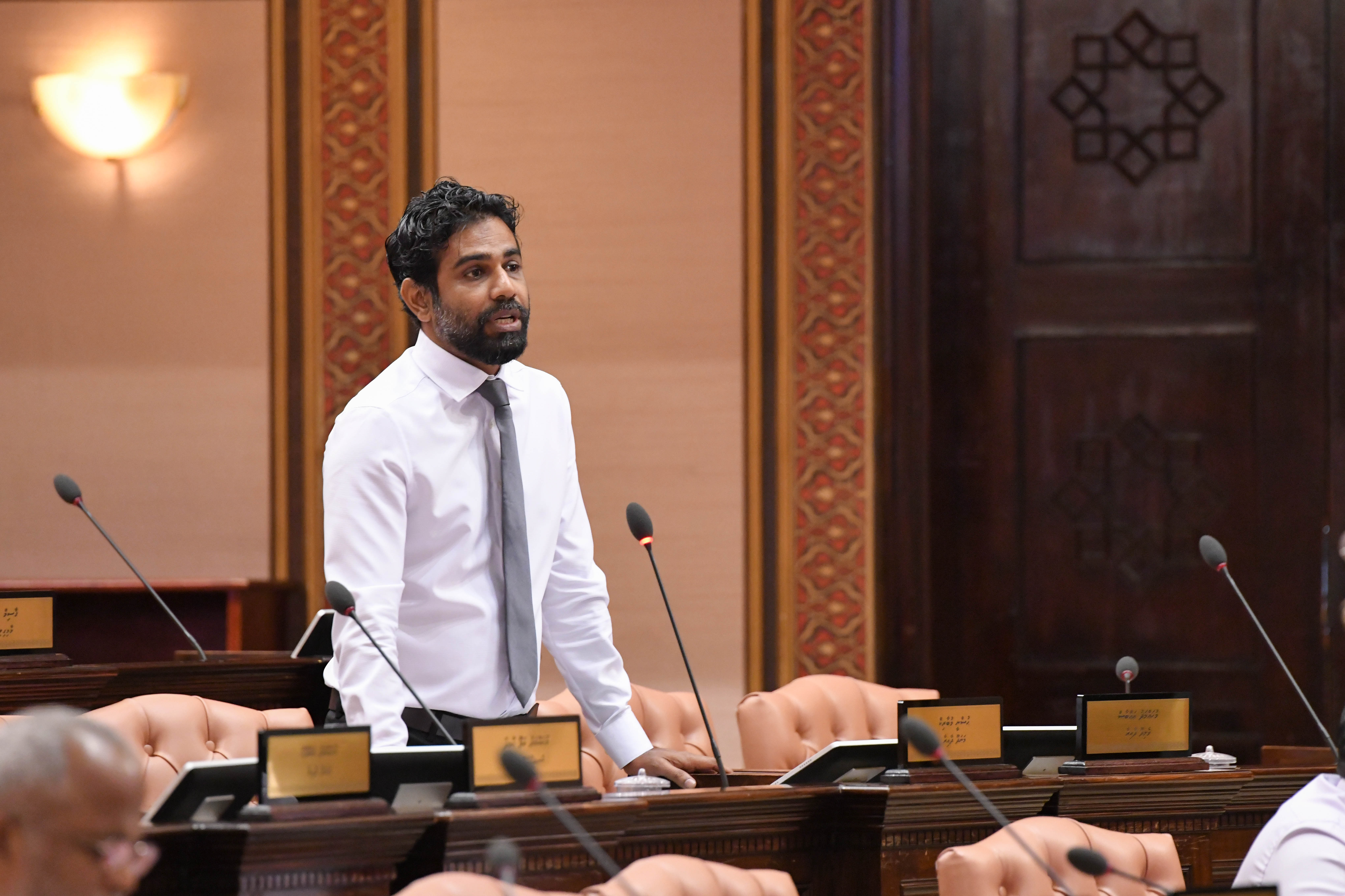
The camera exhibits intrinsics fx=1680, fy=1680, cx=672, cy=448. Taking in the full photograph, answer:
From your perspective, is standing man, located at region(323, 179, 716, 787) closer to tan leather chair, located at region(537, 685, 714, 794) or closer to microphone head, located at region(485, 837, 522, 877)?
tan leather chair, located at region(537, 685, 714, 794)

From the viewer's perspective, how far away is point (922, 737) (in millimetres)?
2041

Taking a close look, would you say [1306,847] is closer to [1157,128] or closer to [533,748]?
[533,748]

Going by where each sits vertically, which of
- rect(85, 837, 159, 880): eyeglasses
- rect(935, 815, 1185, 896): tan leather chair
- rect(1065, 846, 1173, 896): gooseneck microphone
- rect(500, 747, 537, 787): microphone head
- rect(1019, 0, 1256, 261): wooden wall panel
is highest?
rect(1019, 0, 1256, 261): wooden wall panel

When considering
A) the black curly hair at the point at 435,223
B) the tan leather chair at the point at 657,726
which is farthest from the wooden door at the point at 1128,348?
the black curly hair at the point at 435,223

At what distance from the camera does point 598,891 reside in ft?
6.10

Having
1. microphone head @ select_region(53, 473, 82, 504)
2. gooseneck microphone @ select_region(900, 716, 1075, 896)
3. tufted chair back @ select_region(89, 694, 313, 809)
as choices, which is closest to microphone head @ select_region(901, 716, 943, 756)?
gooseneck microphone @ select_region(900, 716, 1075, 896)

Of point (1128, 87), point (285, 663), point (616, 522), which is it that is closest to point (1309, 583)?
point (1128, 87)

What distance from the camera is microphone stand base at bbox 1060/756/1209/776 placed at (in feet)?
8.85

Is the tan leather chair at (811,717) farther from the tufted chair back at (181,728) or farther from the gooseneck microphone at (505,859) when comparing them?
the gooseneck microphone at (505,859)

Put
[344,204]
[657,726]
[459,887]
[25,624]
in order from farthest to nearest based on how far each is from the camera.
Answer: [344,204], [657,726], [25,624], [459,887]

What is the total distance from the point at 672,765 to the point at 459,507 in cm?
52

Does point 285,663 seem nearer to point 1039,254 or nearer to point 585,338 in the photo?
point 585,338

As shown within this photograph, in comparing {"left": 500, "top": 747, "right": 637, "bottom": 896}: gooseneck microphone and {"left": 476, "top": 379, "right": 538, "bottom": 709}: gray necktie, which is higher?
{"left": 476, "top": 379, "right": 538, "bottom": 709}: gray necktie

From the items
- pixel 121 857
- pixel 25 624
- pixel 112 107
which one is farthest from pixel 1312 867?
pixel 112 107
